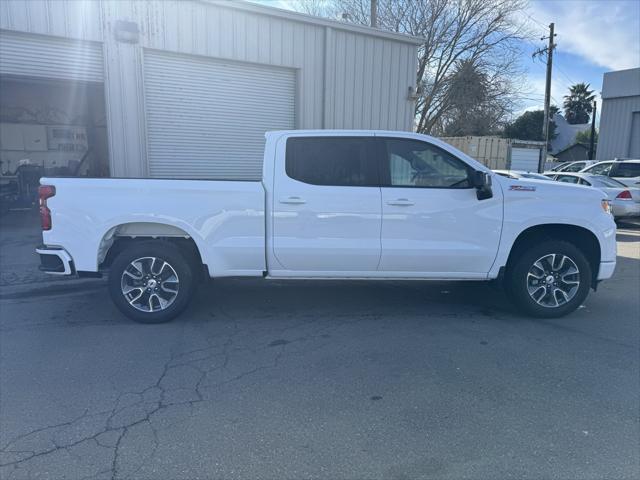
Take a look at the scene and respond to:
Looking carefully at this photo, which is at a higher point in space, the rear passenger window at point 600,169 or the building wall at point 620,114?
the building wall at point 620,114

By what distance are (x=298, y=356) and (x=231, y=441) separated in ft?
4.42

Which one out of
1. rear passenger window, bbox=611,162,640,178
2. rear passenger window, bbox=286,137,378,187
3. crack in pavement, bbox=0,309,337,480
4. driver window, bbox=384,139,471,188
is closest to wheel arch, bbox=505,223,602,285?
driver window, bbox=384,139,471,188

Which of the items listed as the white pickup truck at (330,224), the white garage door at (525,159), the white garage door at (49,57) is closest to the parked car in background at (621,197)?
the white pickup truck at (330,224)

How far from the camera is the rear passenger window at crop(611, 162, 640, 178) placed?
14398 millimetres

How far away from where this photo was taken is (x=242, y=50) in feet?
33.2

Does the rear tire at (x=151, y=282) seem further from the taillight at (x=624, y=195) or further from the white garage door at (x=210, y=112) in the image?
the taillight at (x=624, y=195)

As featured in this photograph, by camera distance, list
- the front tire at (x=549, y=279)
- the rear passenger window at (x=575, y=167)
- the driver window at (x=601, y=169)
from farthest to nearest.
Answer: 1. the rear passenger window at (x=575, y=167)
2. the driver window at (x=601, y=169)
3. the front tire at (x=549, y=279)

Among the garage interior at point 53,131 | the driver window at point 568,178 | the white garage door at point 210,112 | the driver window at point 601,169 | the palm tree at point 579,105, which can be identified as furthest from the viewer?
the palm tree at point 579,105

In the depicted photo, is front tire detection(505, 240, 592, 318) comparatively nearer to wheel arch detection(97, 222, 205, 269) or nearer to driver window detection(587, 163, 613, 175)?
wheel arch detection(97, 222, 205, 269)

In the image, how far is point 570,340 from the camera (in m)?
4.64

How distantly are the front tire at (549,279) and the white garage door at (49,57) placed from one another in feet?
27.1

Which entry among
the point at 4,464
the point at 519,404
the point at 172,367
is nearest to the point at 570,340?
the point at 519,404

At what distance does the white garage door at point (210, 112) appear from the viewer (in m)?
9.66

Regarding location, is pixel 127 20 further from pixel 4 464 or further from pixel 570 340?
pixel 570 340
